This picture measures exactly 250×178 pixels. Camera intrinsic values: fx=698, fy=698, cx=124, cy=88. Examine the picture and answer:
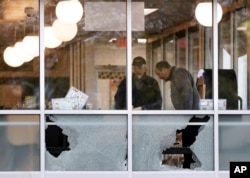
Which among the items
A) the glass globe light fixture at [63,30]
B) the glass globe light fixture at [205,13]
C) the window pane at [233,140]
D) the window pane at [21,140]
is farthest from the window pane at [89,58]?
the window pane at [233,140]

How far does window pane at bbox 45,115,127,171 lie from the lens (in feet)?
31.1

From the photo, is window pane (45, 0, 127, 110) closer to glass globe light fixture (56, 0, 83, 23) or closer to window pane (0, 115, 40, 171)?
glass globe light fixture (56, 0, 83, 23)

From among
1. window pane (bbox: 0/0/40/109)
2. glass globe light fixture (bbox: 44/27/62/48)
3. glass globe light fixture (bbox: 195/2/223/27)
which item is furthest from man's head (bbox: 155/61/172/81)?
window pane (bbox: 0/0/40/109)

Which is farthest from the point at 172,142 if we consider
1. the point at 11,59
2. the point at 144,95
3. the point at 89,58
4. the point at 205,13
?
the point at 11,59

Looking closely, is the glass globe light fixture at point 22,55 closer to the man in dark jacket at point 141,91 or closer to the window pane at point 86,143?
the window pane at point 86,143

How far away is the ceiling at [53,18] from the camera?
952 cm

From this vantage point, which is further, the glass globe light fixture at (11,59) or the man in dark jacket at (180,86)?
the man in dark jacket at (180,86)

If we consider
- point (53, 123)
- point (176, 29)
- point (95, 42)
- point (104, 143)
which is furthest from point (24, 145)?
point (176, 29)

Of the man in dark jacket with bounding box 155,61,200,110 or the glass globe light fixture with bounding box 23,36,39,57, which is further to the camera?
the man in dark jacket with bounding box 155,61,200,110

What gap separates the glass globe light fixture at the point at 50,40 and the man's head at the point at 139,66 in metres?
1.06

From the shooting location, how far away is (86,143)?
9.52 m

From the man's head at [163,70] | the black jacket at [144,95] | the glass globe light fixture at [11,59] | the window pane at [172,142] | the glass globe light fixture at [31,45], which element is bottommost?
the window pane at [172,142]

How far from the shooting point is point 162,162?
9.57 meters

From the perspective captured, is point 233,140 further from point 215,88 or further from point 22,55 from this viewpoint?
point 22,55
